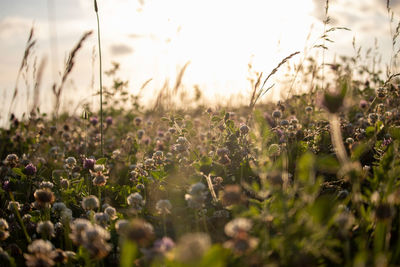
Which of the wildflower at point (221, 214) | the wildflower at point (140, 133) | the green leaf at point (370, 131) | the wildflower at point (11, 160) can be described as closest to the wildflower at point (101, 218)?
the wildflower at point (221, 214)

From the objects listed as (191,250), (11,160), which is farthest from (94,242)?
(11,160)

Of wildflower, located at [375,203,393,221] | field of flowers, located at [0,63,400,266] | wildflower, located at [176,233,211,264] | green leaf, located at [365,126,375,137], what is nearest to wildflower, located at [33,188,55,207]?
field of flowers, located at [0,63,400,266]

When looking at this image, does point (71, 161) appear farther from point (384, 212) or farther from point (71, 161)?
point (384, 212)

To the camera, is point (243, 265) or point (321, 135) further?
point (321, 135)

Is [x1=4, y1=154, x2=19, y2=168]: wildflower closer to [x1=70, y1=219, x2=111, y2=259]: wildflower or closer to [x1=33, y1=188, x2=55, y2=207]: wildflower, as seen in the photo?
[x1=33, y1=188, x2=55, y2=207]: wildflower

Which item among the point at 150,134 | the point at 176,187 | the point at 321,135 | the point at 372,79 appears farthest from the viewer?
the point at 372,79

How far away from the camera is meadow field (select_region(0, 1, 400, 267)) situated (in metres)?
1.10

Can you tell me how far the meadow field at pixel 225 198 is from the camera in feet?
3.62

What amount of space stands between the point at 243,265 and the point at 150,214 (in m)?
1.06

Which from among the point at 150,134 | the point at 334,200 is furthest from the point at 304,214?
the point at 150,134

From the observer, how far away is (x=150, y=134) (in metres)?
4.75

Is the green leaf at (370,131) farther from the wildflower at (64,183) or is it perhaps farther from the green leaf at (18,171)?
the green leaf at (18,171)

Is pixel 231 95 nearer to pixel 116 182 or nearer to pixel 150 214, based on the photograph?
pixel 116 182

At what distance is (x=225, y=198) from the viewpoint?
1.34 m
